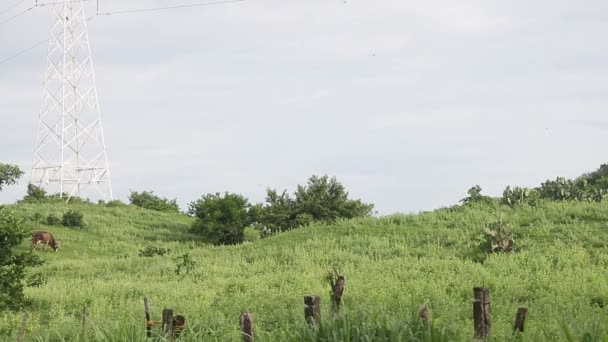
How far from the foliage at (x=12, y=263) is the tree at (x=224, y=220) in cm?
2514

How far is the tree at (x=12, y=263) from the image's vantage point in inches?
786

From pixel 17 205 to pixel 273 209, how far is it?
2210 centimetres

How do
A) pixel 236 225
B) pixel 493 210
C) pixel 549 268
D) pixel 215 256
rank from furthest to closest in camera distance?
pixel 236 225 < pixel 493 210 < pixel 215 256 < pixel 549 268

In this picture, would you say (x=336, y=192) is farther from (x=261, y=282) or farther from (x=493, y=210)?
(x=261, y=282)

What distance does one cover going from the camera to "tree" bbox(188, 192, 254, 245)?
47.3m

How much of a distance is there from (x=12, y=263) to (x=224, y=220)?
Result: 2732 cm

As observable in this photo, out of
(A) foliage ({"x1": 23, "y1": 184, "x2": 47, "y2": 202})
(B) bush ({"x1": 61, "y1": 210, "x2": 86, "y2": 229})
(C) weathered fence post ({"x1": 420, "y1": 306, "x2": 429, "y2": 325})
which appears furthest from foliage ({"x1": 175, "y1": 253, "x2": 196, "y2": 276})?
(A) foliage ({"x1": 23, "y1": 184, "x2": 47, "y2": 202})

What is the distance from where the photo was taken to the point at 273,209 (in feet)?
159

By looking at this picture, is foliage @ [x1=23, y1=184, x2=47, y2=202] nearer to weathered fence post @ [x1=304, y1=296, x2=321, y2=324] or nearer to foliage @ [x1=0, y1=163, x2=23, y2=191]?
foliage @ [x1=0, y1=163, x2=23, y2=191]

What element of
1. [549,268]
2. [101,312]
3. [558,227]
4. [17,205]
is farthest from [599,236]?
[17,205]

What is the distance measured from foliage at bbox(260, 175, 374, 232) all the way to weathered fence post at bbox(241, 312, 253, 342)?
3827 centimetres

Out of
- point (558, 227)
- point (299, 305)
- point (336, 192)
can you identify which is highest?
point (336, 192)

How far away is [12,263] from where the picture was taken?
20.8 metres

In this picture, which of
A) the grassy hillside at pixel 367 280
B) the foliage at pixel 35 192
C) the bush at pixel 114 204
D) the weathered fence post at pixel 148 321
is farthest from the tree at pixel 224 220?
the weathered fence post at pixel 148 321
